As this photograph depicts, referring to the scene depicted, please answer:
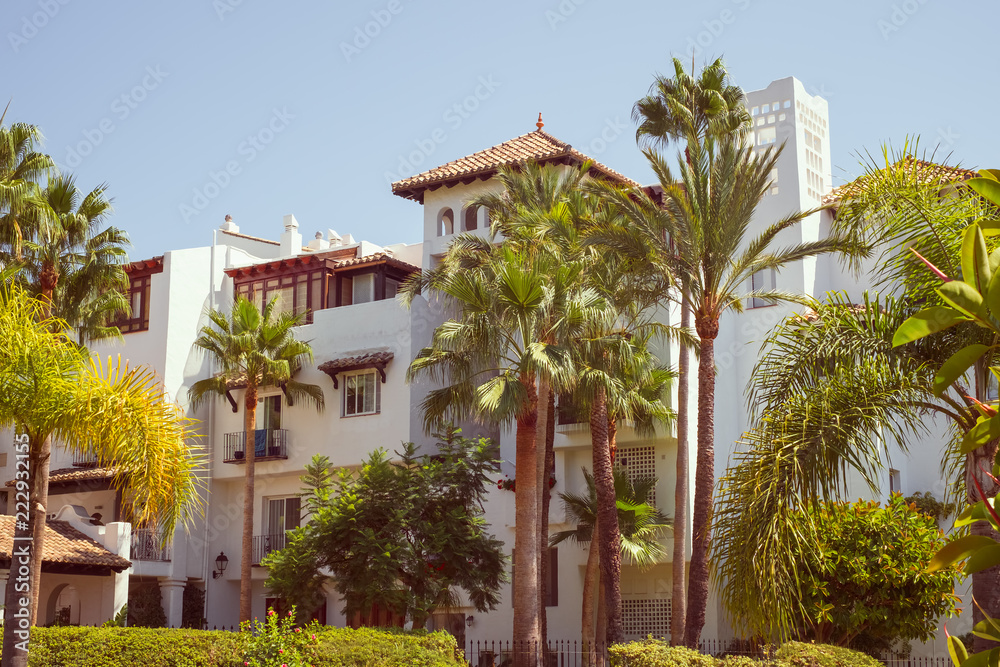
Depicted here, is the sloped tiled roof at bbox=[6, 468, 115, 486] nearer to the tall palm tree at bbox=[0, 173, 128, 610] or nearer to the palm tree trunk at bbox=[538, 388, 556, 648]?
the tall palm tree at bbox=[0, 173, 128, 610]

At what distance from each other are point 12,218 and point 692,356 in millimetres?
17282

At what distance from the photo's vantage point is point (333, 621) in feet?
114

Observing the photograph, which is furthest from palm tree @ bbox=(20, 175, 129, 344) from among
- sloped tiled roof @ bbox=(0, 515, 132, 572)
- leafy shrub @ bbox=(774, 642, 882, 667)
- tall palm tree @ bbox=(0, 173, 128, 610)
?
leafy shrub @ bbox=(774, 642, 882, 667)

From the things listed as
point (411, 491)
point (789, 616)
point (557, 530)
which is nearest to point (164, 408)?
point (789, 616)

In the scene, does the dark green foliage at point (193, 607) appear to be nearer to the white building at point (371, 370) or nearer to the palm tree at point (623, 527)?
the white building at point (371, 370)

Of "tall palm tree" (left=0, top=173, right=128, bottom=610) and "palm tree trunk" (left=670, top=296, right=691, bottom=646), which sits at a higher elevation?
"tall palm tree" (left=0, top=173, right=128, bottom=610)

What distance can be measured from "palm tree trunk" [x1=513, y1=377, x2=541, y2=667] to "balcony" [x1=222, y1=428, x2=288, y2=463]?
15976mm

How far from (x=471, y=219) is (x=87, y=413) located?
25.3m

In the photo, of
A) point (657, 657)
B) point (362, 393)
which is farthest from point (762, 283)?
point (657, 657)

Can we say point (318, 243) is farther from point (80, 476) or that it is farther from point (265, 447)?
point (80, 476)

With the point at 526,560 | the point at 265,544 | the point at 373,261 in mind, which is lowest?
the point at 265,544

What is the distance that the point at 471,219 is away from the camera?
119ft

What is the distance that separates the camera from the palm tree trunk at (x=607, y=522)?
76.7 feet

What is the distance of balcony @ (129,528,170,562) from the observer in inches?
1373
